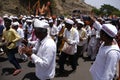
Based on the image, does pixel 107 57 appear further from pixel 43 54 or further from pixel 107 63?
pixel 43 54

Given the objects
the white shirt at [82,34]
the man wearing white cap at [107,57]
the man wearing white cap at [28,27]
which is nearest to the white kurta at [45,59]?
the man wearing white cap at [107,57]

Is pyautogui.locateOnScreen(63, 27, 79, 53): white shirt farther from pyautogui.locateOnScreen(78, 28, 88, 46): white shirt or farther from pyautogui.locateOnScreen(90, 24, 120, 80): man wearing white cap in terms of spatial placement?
pyautogui.locateOnScreen(90, 24, 120, 80): man wearing white cap

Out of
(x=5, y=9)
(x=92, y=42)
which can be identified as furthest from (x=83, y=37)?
(x=5, y=9)

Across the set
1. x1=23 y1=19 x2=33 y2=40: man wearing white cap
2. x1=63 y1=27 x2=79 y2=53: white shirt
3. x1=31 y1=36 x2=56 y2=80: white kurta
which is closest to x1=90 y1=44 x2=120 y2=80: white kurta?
x1=31 y1=36 x2=56 y2=80: white kurta

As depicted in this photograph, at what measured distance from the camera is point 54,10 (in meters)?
46.8

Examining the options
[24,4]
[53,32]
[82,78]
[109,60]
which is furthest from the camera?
[24,4]

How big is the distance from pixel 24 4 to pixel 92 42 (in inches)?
1254

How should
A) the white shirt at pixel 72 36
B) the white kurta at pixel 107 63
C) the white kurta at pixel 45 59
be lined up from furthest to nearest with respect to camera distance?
the white shirt at pixel 72 36, the white kurta at pixel 45 59, the white kurta at pixel 107 63

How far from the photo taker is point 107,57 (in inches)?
176

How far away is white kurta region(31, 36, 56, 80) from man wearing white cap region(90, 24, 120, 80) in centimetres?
83

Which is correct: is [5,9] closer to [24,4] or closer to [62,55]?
[24,4]

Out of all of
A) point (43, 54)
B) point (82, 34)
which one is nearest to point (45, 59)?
point (43, 54)

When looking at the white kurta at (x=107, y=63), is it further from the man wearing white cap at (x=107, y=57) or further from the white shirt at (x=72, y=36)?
the white shirt at (x=72, y=36)

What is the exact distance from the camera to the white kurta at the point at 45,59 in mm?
4996
